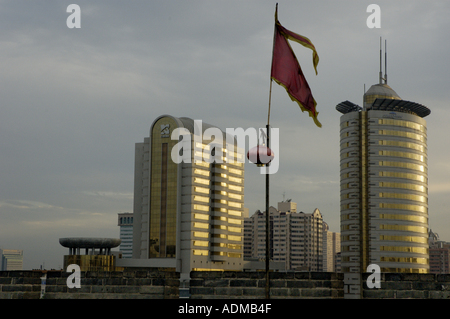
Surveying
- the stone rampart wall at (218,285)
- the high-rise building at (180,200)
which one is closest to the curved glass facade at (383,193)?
the high-rise building at (180,200)

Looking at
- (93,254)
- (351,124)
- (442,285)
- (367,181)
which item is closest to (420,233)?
(367,181)

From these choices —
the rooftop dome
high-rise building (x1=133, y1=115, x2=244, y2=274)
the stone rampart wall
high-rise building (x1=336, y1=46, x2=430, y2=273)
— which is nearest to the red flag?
the stone rampart wall

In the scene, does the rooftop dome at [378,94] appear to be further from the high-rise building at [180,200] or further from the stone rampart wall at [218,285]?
the stone rampart wall at [218,285]

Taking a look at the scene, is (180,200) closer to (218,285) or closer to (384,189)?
(384,189)

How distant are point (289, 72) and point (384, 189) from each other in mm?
147121

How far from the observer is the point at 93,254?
155 metres

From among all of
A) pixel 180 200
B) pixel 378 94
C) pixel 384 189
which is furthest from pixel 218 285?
pixel 378 94

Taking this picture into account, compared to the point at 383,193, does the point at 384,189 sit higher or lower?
higher

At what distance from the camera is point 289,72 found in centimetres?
2144

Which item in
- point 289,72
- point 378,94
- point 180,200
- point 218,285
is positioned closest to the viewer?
point 218,285

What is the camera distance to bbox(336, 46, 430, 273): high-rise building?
520ft

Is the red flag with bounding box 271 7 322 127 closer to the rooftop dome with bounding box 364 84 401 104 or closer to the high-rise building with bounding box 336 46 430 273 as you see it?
the high-rise building with bounding box 336 46 430 273
